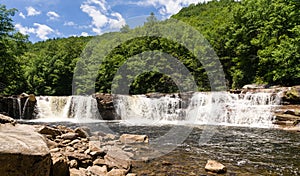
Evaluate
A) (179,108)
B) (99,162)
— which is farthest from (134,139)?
(179,108)

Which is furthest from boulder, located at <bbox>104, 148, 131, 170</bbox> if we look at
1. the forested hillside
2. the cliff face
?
the forested hillside

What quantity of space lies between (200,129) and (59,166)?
972 cm

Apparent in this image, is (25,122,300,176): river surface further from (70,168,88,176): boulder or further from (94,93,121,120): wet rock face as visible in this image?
(94,93,121,120): wet rock face

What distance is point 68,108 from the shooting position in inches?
855

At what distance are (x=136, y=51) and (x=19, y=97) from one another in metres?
17.6

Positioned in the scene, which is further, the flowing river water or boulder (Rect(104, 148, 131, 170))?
the flowing river water

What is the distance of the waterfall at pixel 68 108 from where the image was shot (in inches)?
819

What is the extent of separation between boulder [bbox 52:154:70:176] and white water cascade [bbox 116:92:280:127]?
12474mm

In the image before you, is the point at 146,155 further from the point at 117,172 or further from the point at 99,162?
the point at 117,172

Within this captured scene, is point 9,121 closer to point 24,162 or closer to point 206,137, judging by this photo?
point 24,162

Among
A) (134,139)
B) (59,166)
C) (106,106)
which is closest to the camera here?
(59,166)

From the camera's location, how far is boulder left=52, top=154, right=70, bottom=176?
452 centimetres

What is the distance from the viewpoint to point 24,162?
3.51 m

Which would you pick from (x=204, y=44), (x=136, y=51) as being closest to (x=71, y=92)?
(x=136, y=51)
